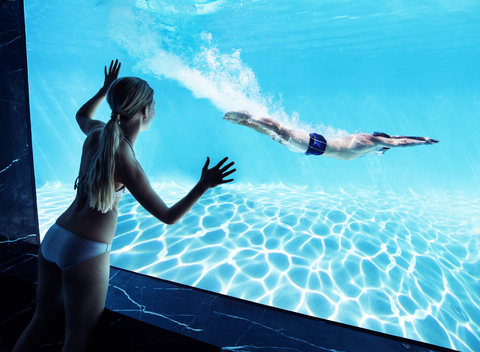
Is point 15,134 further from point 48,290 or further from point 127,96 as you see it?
point 127,96

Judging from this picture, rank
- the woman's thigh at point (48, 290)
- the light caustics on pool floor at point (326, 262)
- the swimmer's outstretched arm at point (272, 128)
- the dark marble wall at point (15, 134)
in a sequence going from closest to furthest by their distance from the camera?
the woman's thigh at point (48, 290)
the dark marble wall at point (15, 134)
the light caustics on pool floor at point (326, 262)
the swimmer's outstretched arm at point (272, 128)

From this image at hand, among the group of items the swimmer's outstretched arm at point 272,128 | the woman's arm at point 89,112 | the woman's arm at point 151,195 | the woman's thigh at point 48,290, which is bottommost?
the woman's thigh at point 48,290

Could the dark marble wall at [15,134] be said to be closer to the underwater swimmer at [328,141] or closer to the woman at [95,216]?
the woman at [95,216]

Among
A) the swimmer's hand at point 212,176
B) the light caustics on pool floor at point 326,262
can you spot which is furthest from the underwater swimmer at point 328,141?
the swimmer's hand at point 212,176

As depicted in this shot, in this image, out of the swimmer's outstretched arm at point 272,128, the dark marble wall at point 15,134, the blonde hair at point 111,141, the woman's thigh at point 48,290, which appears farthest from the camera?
the swimmer's outstretched arm at point 272,128

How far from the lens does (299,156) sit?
2595 centimetres

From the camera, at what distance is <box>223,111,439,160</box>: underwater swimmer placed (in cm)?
464

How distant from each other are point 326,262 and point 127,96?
4005 mm

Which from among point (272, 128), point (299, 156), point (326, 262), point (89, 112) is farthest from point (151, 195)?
point (299, 156)

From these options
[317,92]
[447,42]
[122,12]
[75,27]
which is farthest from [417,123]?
[75,27]

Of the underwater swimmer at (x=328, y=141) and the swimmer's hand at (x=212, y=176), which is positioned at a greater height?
the underwater swimmer at (x=328, y=141)

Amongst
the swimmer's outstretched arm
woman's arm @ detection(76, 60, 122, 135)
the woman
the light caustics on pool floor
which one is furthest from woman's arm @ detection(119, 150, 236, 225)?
the swimmer's outstretched arm

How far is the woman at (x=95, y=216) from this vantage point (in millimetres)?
1176

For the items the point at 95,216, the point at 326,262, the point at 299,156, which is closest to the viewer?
the point at 95,216
